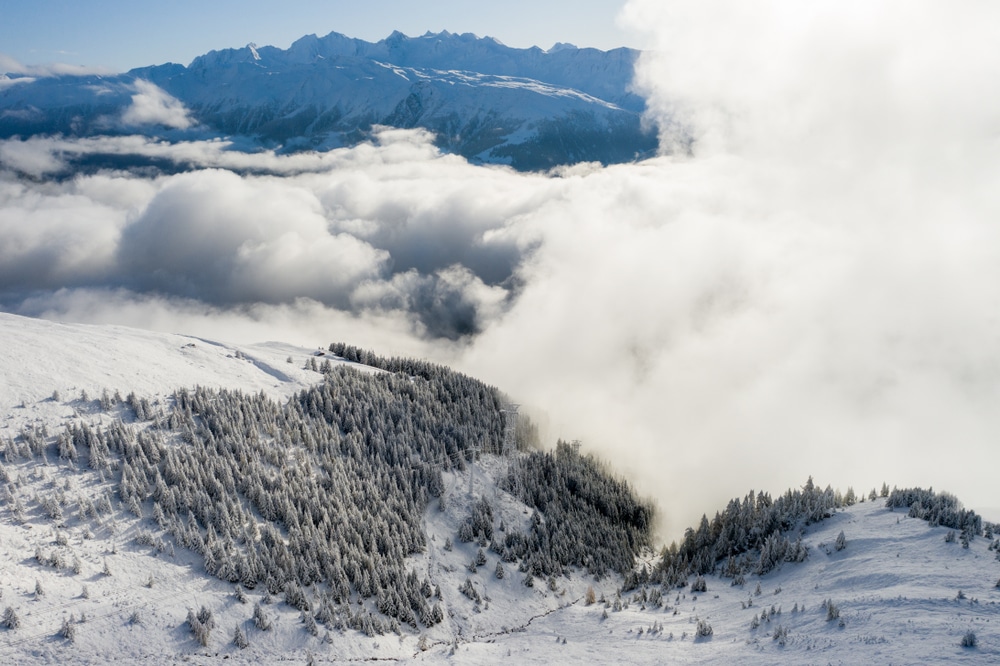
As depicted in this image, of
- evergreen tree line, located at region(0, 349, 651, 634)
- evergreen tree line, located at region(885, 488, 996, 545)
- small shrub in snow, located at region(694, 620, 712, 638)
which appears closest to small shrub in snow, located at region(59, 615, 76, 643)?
evergreen tree line, located at region(0, 349, 651, 634)

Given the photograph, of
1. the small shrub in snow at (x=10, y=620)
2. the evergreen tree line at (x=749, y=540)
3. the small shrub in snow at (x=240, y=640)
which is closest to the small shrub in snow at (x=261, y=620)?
the small shrub in snow at (x=240, y=640)

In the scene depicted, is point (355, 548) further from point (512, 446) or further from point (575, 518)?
point (512, 446)

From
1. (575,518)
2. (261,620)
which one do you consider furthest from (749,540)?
(261,620)

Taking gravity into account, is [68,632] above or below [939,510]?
below

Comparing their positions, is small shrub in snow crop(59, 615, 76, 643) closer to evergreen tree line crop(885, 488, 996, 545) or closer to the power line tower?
the power line tower

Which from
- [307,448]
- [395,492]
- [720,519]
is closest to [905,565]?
[720,519]

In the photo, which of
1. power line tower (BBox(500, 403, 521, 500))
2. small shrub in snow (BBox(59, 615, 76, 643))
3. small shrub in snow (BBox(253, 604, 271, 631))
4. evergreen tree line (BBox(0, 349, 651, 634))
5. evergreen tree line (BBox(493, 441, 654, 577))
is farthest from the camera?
power line tower (BBox(500, 403, 521, 500))

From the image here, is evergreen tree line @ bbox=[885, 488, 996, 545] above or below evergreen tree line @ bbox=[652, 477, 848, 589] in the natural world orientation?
above
